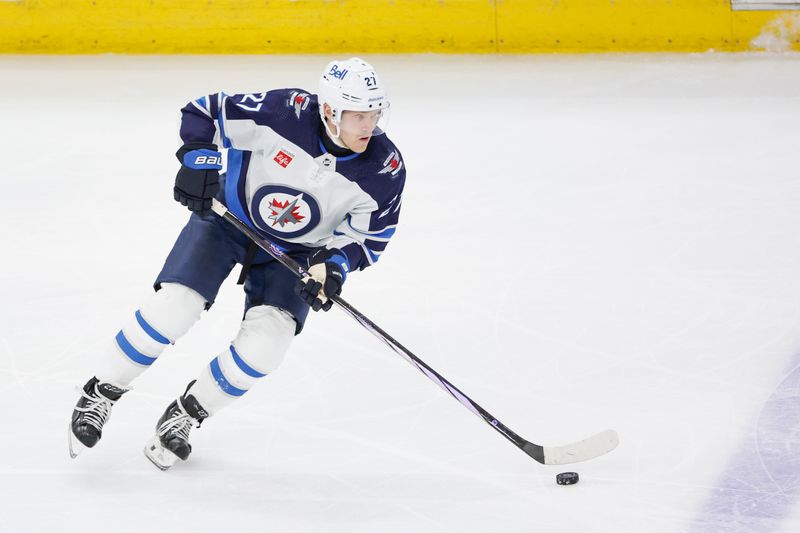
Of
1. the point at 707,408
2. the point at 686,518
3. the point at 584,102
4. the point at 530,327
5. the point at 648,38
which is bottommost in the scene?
the point at 686,518

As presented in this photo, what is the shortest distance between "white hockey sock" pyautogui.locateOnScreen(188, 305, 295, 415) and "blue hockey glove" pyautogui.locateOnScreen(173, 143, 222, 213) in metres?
0.30

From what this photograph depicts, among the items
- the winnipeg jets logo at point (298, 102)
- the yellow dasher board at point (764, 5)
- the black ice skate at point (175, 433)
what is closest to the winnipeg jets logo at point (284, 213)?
the winnipeg jets logo at point (298, 102)

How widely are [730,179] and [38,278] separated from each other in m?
2.69

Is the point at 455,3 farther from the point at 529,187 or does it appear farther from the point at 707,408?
the point at 707,408

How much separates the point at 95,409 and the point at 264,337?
1.52 ft

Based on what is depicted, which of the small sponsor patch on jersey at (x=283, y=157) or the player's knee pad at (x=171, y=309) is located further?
the small sponsor patch on jersey at (x=283, y=157)

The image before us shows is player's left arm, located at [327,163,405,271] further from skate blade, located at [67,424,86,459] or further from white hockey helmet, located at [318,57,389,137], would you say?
skate blade, located at [67,424,86,459]

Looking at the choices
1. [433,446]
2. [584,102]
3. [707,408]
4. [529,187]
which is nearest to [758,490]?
[707,408]

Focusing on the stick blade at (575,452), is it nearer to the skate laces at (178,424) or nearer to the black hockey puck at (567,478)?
the black hockey puck at (567,478)

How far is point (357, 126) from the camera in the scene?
286 centimetres

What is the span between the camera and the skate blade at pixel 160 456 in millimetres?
2967

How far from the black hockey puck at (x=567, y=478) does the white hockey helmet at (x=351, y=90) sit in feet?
3.22

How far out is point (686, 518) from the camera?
2.75 m

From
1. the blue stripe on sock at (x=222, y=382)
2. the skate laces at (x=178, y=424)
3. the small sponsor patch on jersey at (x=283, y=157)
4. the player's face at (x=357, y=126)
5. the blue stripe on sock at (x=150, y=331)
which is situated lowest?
the skate laces at (x=178, y=424)
